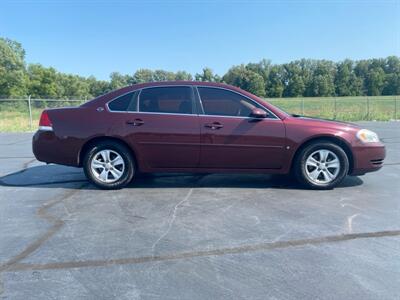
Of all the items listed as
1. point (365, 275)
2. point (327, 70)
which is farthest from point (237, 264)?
point (327, 70)

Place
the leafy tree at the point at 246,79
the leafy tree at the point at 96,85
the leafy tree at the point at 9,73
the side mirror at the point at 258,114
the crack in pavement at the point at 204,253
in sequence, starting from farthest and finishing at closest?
the leafy tree at the point at 96,85 → the leafy tree at the point at 246,79 → the leafy tree at the point at 9,73 → the side mirror at the point at 258,114 → the crack in pavement at the point at 204,253

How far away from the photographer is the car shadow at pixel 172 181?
212 inches

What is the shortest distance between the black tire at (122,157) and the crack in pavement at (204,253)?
2.29 m

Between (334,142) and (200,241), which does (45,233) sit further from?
(334,142)

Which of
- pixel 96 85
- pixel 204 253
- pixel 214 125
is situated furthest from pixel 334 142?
pixel 96 85

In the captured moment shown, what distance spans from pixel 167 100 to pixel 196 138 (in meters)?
0.73

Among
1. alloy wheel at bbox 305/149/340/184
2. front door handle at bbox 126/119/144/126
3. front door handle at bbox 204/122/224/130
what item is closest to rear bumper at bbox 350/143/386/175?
alloy wheel at bbox 305/149/340/184

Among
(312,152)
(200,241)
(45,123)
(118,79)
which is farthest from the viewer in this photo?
(118,79)

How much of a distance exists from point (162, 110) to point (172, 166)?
0.84 m

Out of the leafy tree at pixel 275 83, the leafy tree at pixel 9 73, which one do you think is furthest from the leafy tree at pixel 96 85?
the leafy tree at pixel 275 83

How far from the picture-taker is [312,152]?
5062 mm

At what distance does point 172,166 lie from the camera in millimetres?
5137

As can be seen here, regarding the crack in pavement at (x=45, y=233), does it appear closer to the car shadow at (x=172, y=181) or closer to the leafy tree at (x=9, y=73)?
the car shadow at (x=172, y=181)

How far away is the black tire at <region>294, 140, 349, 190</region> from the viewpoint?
5.03 m
